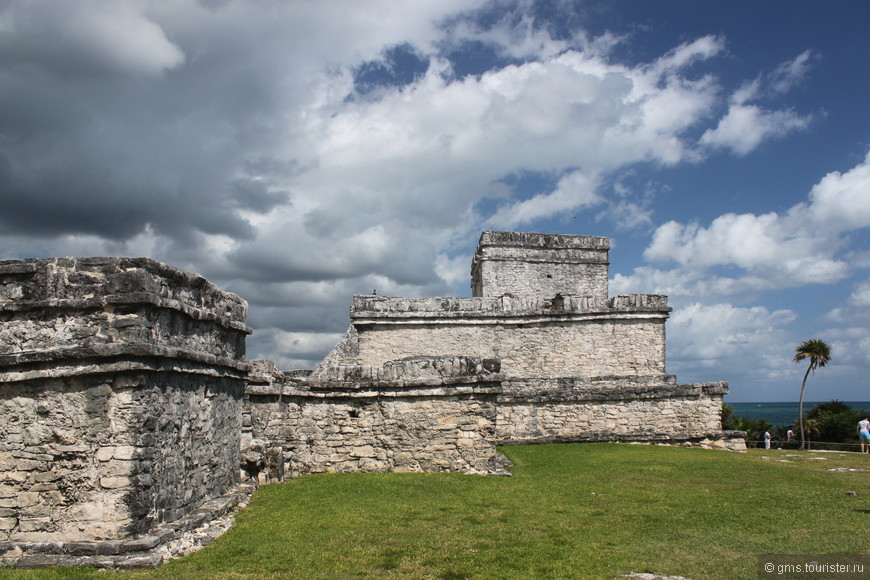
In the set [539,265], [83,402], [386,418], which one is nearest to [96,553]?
[83,402]

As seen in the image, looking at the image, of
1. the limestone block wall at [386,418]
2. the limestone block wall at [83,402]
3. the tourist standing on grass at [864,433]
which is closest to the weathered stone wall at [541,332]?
the tourist standing on grass at [864,433]

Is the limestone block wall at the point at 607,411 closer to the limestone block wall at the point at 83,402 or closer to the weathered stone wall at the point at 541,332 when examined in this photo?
the weathered stone wall at the point at 541,332

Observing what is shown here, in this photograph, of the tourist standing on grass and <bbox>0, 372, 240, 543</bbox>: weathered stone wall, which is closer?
<bbox>0, 372, 240, 543</bbox>: weathered stone wall

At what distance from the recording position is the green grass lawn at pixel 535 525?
5559 mm

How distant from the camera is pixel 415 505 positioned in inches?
316

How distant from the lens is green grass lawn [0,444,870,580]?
18.2 feet

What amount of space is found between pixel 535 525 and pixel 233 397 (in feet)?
15.2

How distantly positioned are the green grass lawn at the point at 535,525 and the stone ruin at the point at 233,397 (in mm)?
624

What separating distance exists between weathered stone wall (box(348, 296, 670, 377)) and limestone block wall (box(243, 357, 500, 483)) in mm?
7074

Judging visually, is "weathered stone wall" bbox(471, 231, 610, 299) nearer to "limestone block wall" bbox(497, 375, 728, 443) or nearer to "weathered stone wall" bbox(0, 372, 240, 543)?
"limestone block wall" bbox(497, 375, 728, 443)

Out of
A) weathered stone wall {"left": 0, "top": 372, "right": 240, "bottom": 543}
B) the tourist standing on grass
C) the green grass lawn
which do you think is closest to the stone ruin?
weathered stone wall {"left": 0, "top": 372, "right": 240, "bottom": 543}

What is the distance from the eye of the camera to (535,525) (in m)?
7.10

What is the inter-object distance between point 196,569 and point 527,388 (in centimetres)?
1068

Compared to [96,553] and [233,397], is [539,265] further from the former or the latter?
[96,553]
